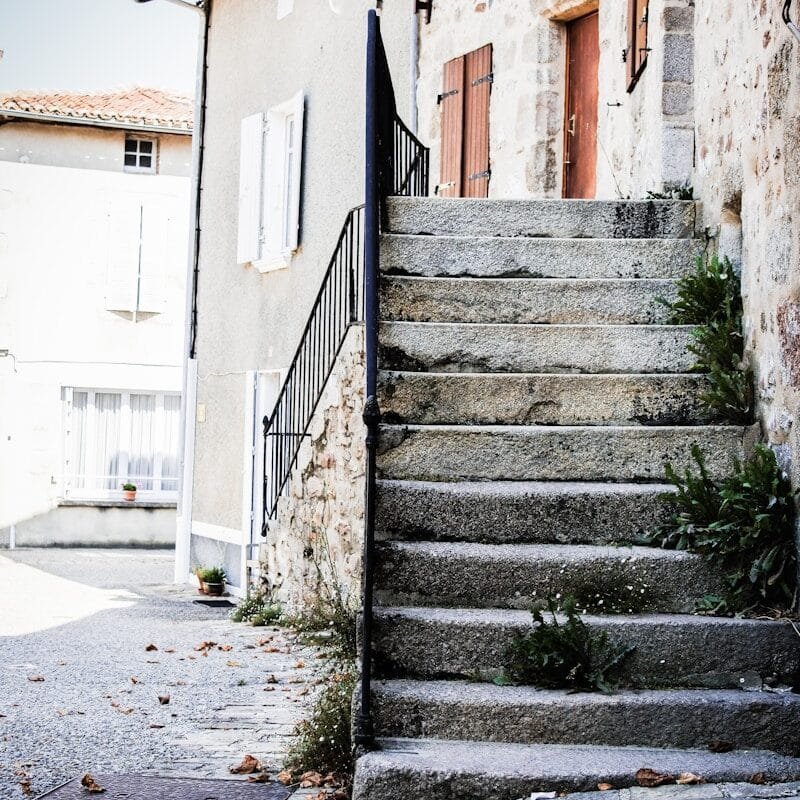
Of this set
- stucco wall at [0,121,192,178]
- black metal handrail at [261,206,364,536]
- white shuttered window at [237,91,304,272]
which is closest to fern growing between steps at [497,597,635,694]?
black metal handrail at [261,206,364,536]

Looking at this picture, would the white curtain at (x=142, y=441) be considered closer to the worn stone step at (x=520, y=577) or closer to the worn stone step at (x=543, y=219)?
the worn stone step at (x=543, y=219)

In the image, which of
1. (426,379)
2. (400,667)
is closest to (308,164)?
(426,379)

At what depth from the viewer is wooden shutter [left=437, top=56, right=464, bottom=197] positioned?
947 centimetres

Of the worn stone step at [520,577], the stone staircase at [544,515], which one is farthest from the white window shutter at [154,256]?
the worn stone step at [520,577]

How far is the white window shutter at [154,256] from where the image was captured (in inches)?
646

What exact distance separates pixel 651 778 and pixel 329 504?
4.27 m

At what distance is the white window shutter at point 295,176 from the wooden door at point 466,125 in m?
1.75

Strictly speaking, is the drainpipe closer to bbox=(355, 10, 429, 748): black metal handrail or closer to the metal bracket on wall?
the metal bracket on wall

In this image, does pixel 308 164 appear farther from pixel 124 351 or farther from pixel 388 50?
pixel 124 351

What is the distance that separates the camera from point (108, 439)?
53.4 ft

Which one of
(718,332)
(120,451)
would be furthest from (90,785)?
(120,451)

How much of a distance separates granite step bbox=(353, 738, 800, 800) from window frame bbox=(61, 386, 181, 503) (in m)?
13.6

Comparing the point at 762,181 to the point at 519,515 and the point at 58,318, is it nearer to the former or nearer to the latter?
the point at 519,515

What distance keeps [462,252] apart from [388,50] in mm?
5758
